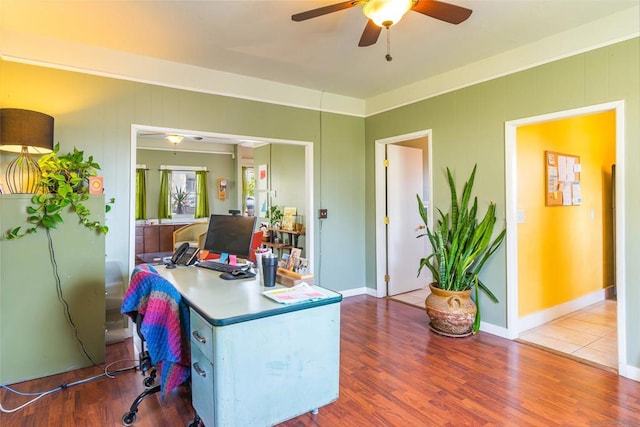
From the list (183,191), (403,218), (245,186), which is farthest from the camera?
(245,186)

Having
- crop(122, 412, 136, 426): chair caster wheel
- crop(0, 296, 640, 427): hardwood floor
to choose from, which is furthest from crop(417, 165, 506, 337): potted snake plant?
crop(122, 412, 136, 426): chair caster wheel

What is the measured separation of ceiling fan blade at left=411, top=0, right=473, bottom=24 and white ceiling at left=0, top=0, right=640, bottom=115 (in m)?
0.50

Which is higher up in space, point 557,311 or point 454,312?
point 454,312

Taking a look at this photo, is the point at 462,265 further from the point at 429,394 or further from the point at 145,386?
the point at 145,386

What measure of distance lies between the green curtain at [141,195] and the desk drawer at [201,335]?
606 centimetres

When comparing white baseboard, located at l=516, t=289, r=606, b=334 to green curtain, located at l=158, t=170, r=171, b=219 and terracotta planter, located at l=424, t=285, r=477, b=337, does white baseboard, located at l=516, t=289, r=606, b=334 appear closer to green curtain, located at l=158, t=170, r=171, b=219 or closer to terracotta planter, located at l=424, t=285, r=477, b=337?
terracotta planter, located at l=424, t=285, r=477, b=337

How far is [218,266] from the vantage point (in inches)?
101

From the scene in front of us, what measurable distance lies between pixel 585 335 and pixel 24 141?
4.87 metres

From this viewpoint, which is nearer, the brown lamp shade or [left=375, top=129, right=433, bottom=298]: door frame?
the brown lamp shade

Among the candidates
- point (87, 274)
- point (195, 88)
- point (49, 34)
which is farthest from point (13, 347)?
point (195, 88)

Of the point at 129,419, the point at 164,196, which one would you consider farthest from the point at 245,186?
the point at 129,419

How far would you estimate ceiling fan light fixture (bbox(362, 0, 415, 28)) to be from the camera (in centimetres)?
187

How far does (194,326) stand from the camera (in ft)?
5.91

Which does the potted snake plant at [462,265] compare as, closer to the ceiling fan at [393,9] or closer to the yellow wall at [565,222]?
the yellow wall at [565,222]
